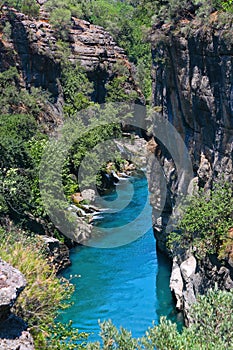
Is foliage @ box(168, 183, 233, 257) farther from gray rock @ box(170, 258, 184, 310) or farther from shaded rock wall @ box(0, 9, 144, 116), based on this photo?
shaded rock wall @ box(0, 9, 144, 116)

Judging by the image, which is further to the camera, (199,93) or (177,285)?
(177,285)

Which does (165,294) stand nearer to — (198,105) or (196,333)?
(198,105)

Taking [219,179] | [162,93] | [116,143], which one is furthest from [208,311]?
[116,143]

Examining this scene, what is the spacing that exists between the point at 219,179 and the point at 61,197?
37.7ft

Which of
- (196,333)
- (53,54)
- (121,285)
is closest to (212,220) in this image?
(196,333)

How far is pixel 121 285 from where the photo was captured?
22578 millimetres

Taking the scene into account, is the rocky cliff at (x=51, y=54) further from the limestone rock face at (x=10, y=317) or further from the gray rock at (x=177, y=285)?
the limestone rock face at (x=10, y=317)

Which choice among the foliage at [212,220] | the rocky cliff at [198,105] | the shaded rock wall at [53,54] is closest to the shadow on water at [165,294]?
the rocky cliff at [198,105]

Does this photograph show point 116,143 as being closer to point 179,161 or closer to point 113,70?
point 113,70

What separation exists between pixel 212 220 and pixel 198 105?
4820mm

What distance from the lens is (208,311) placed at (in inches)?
364

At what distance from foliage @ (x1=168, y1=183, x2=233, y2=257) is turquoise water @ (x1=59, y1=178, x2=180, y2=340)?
4.54 meters

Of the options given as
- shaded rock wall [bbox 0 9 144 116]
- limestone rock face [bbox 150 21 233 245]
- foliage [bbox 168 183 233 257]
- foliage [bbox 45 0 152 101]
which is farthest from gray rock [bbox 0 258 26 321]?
foliage [bbox 45 0 152 101]

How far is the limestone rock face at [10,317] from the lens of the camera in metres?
8.02
